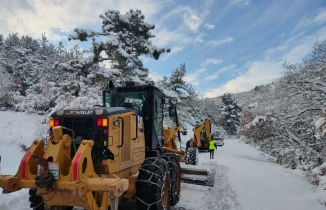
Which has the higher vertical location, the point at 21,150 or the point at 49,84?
the point at 49,84

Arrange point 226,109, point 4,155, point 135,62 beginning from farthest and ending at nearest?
point 226,109
point 135,62
point 4,155

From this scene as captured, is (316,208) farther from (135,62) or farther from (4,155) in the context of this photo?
(135,62)

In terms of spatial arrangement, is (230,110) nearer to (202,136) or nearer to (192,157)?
(202,136)

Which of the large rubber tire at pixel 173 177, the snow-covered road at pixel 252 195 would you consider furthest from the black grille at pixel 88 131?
the snow-covered road at pixel 252 195

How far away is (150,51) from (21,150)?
29.9 feet

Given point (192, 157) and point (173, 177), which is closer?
point (173, 177)

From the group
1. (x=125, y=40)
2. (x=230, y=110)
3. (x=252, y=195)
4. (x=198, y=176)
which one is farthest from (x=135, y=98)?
(x=230, y=110)

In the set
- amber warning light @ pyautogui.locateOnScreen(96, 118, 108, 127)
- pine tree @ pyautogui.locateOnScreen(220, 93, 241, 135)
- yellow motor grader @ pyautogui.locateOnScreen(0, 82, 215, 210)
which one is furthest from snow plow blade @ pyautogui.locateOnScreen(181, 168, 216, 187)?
pine tree @ pyautogui.locateOnScreen(220, 93, 241, 135)

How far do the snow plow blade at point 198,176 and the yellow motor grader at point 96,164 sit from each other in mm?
1534

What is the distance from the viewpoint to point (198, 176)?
748 cm

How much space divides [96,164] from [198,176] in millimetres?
4015

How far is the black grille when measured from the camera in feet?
13.9

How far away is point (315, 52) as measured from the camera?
1222cm

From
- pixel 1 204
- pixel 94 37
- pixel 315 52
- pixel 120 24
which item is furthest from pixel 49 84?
pixel 315 52
